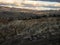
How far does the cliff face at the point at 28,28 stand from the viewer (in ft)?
3.67

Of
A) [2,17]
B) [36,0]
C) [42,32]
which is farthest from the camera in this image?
[36,0]

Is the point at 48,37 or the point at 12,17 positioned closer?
the point at 12,17

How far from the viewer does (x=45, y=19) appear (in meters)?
1.18

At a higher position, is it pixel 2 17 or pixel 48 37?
pixel 2 17

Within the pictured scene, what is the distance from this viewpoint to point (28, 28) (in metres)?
1.17

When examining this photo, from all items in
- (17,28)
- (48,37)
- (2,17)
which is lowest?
(48,37)

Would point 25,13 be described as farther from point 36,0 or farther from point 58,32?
point 36,0

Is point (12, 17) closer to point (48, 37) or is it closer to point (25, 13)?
point (25, 13)

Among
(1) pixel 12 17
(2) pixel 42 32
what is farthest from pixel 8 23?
(2) pixel 42 32

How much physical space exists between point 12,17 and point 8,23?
58 millimetres

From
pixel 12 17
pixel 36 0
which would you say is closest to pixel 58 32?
pixel 12 17

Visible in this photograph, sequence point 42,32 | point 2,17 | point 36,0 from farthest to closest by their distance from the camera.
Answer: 1. point 36,0
2. point 42,32
3. point 2,17

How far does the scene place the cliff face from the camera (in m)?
1.12

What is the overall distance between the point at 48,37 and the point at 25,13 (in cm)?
27
